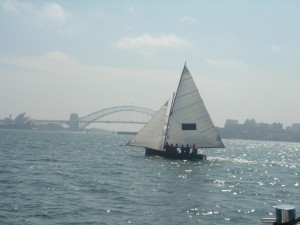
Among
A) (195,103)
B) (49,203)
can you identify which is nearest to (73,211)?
(49,203)

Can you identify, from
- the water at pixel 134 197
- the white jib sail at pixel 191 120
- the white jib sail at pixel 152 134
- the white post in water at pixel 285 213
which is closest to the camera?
the white post in water at pixel 285 213

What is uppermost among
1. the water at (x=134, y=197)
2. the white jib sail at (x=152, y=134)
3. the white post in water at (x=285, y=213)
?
the white jib sail at (x=152, y=134)

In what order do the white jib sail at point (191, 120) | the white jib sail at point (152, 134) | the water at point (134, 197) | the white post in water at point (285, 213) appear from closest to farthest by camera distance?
the white post in water at point (285, 213)
the water at point (134, 197)
the white jib sail at point (191, 120)
the white jib sail at point (152, 134)

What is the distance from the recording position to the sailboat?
62969 millimetres

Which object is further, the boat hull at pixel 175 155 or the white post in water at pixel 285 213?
the boat hull at pixel 175 155

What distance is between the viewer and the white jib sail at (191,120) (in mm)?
62938

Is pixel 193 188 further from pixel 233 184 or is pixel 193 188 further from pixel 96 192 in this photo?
pixel 96 192

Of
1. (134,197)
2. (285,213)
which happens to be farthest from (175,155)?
(285,213)

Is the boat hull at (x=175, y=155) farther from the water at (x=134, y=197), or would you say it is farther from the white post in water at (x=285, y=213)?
the white post in water at (x=285, y=213)

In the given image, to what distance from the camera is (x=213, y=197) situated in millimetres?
31750

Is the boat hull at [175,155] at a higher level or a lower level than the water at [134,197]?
higher

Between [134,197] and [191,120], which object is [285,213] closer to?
[134,197]

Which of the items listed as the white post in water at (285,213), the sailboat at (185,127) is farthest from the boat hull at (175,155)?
the white post in water at (285,213)

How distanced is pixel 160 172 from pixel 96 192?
17.4 meters
